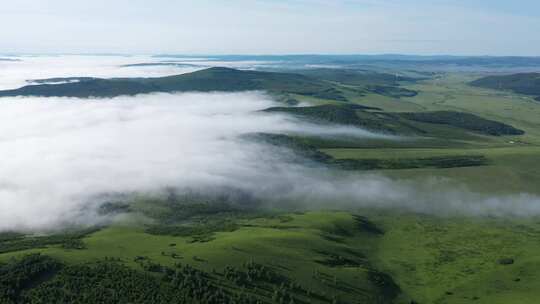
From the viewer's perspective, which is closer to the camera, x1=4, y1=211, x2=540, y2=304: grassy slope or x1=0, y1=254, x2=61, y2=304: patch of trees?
x1=0, y1=254, x2=61, y2=304: patch of trees

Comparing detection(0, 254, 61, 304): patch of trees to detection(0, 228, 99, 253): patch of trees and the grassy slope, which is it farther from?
detection(0, 228, 99, 253): patch of trees

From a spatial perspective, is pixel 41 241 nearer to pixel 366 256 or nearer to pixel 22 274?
pixel 22 274

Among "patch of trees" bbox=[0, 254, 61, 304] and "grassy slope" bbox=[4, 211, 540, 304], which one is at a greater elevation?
"patch of trees" bbox=[0, 254, 61, 304]

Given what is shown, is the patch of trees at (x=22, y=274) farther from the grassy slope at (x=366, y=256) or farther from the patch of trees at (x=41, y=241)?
the patch of trees at (x=41, y=241)

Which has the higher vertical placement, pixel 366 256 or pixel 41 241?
pixel 41 241

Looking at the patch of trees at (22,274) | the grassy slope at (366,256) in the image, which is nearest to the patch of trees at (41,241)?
the grassy slope at (366,256)

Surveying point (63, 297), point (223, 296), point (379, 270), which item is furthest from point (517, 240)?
point (63, 297)

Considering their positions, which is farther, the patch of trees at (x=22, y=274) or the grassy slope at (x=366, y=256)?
the grassy slope at (x=366, y=256)

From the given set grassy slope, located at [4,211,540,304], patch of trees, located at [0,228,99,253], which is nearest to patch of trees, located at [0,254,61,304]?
grassy slope, located at [4,211,540,304]

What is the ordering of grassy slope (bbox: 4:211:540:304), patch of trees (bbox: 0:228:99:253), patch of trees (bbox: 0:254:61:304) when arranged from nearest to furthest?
patch of trees (bbox: 0:254:61:304) < grassy slope (bbox: 4:211:540:304) < patch of trees (bbox: 0:228:99:253)

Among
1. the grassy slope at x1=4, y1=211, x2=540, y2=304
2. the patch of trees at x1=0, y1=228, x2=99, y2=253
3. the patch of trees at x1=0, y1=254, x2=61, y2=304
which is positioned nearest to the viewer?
the patch of trees at x1=0, y1=254, x2=61, y2=304

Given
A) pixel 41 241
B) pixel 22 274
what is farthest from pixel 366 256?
pixel 41 241
